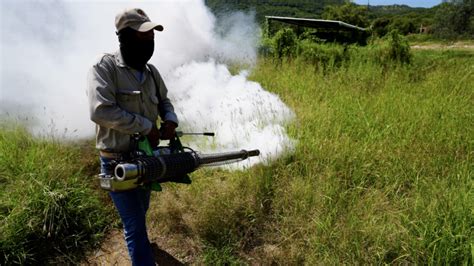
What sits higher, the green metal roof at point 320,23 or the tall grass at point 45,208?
the green metal roof at point 320,23

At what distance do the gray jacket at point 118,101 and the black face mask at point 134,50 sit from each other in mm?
40

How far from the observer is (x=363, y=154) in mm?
3447

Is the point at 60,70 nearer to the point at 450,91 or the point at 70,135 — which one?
the point at 70,135

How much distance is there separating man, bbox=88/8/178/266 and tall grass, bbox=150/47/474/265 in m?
0.86

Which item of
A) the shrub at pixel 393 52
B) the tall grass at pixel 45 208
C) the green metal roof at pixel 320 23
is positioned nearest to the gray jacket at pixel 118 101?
the tall grass at pixel 45 208

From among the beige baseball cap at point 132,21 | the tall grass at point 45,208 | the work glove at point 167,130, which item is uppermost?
the beige baseball cap at point 132,21

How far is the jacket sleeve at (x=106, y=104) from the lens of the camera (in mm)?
2064

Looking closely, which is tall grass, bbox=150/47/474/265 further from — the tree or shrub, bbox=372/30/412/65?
the tree

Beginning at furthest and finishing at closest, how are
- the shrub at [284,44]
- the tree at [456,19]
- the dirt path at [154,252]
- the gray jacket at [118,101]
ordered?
the tree at [456,19] → the shrub at [284,44] → the dirt path at [154,252] → the gray jacket at [118,101]

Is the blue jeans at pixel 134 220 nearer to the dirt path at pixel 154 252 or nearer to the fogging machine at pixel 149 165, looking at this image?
the fogging machine at pixel 149 165

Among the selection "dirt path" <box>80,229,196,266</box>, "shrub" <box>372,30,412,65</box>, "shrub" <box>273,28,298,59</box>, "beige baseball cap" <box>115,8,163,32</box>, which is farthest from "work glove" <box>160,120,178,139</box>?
"shrub" <box>372,30,412,65</box>

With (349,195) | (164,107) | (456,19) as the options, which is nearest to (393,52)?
(349,195)

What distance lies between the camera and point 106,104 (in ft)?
6.76

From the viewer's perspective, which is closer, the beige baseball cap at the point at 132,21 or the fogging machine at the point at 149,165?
the fogging machine at the point at 149,165
